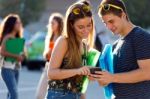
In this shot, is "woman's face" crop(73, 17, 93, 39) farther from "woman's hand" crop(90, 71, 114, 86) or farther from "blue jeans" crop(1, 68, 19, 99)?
"blue jeans" crop(1, 68, 19, 99)

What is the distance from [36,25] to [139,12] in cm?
787

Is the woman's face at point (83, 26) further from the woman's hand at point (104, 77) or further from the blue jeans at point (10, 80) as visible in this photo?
the blue jeans at point (10, 80)

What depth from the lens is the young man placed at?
421 cm

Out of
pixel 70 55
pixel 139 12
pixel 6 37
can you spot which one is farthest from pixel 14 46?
pixel 139 12

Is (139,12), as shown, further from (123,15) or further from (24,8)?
(123,15)

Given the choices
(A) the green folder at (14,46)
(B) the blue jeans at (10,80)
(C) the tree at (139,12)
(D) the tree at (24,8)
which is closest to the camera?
(B) the blue jeans at (10,80)

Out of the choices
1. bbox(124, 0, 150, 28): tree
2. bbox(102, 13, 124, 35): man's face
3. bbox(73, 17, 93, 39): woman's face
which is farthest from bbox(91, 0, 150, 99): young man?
bbox(124, 0, 150, 28): tree

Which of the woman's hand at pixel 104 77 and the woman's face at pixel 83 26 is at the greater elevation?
the woman's face at pixel 83 26

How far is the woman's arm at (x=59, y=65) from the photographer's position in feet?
14.7

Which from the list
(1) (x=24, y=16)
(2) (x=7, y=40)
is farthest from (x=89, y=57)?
(1) (x=24, y=16)

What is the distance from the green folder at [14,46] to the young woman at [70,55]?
4.02 meters

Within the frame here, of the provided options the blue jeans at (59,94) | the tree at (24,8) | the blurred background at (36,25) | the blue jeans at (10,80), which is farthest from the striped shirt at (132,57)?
the tree at (24,8)

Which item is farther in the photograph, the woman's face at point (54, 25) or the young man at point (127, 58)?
the woman's face at point (54, 25)

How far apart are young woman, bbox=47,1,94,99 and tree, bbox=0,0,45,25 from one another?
25.7m
